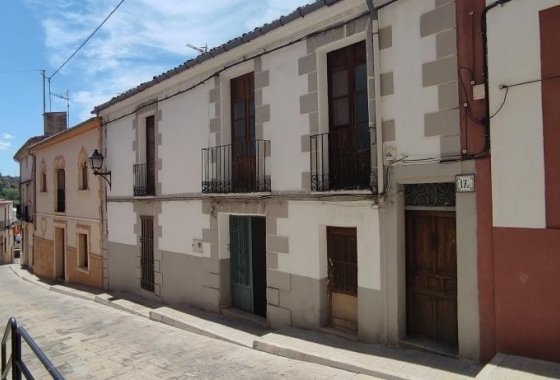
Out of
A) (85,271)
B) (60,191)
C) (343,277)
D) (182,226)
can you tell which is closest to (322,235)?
(343,277)

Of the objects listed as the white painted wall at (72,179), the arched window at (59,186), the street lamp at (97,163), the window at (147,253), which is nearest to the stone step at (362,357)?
the window at (147,253)

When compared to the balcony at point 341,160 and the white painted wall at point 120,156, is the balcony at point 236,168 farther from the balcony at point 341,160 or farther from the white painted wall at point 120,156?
the white painted wall at point 120,156

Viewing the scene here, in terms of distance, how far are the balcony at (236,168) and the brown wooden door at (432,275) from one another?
8.57ft

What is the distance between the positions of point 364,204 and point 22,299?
11.9 meters

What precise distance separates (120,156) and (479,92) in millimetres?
9658

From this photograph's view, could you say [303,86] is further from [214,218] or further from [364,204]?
[214,218]

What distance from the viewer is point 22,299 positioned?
13.2 meters

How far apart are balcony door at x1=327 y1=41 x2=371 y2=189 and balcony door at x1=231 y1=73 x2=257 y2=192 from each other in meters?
1.81

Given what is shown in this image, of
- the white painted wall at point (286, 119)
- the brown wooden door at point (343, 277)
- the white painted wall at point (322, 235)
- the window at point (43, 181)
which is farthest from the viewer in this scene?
→ the window at point (43, 181)

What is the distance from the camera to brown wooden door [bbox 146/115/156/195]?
1077 cm

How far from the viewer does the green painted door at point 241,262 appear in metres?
8.29

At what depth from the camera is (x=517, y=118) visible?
4.40 m

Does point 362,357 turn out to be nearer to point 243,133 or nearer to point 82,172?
point 243,133

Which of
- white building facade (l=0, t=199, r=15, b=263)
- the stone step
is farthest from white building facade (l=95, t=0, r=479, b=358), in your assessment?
A: white building facade (l=0, t=199, r=15, b=263)
